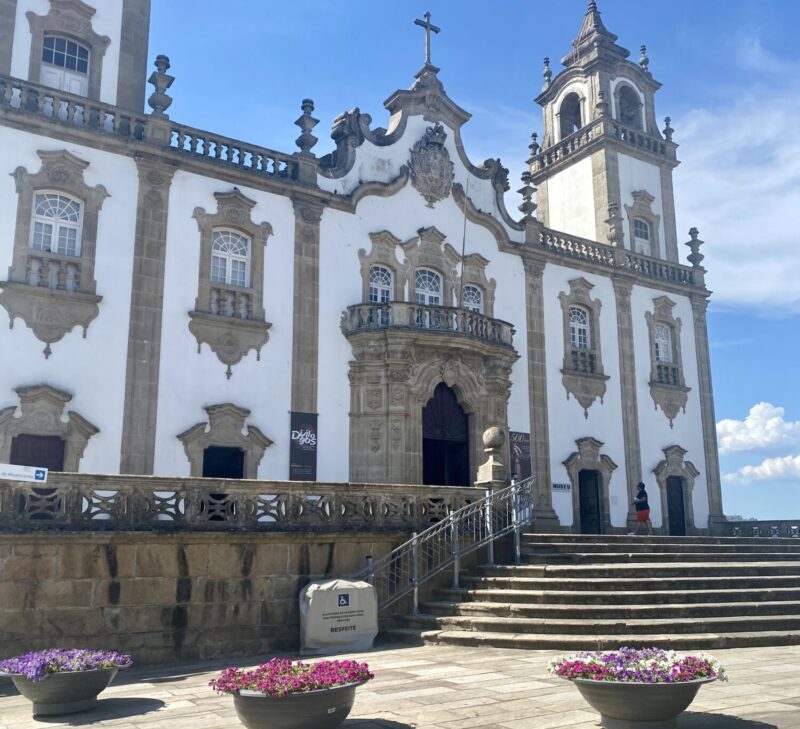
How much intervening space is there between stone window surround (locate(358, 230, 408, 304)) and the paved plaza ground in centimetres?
1199

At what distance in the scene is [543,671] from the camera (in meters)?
9.42

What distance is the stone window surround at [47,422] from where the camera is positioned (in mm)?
15961

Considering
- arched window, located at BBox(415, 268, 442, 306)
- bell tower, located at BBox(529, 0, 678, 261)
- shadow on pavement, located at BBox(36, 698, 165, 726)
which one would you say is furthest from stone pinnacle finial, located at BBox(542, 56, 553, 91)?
shadow on pavement, located at BBox(36, 698, 165, 726)

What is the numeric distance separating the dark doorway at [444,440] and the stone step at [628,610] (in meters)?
8.34

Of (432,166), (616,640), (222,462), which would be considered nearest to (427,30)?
(432,166)

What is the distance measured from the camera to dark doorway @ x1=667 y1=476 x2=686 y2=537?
86.3 feet

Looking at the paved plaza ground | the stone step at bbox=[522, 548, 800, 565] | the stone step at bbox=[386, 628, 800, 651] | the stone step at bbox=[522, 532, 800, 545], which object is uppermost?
the stone step at bbox=[522, 532, 800, 545]

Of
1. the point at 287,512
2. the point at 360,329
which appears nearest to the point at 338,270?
the point at 360,329

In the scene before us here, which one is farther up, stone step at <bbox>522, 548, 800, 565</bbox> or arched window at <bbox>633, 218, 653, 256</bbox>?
arched window at <bbox>633, 218, 653, 256</bbox>

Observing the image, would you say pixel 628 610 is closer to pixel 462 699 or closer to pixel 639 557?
pixel 639 557

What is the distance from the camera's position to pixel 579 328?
25.6 m

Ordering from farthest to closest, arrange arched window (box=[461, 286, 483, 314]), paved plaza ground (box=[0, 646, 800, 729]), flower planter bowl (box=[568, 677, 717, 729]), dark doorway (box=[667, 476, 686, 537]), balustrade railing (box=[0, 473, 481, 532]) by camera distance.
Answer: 1. dark doorway (box=[667, 476, 686, 537])
2. arched window (box=[461, 286, 483, 314])
3. balustrade railing (box=[0, 473, 481, 532])
4. paved plaza ground (box=[0, 646, 800, 729])
5. flower planter bowl (box=[568, 677, 717, 729])

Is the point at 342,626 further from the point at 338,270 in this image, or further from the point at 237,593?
the point at 338,270

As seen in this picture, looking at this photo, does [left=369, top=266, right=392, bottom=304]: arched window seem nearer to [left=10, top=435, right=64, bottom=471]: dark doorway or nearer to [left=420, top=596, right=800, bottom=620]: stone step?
[left=10, top=435, right=64, bottom=471]: dark doorway
